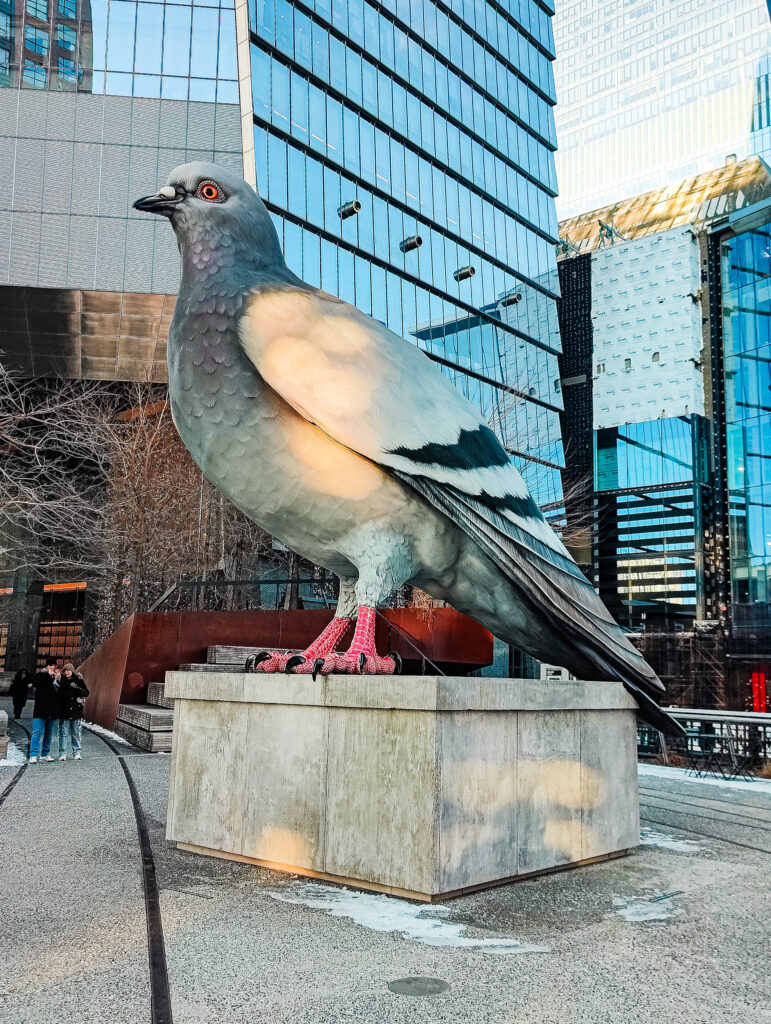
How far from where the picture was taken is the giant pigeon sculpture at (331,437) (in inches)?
192

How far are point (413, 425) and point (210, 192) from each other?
6.23 ft

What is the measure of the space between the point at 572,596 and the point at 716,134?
281 ft

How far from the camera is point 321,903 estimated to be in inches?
172

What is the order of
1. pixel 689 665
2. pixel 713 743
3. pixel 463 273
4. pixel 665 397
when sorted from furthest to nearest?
pixel 665 397
pixel 689 665
pixel 463 273
pixel 713 743

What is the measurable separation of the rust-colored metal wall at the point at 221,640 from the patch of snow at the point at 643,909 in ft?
33.8

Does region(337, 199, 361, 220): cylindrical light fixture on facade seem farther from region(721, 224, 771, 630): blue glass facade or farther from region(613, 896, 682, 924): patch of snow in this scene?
region(613, 896, 682, 924): patch of snow

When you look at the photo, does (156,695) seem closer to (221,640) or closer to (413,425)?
(221,640)

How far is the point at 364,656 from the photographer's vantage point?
16.3 feet

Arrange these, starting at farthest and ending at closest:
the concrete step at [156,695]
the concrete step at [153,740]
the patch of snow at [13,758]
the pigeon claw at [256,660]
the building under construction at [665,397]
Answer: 1. the building under construction at [665,397]
2. the concrete step at [156,695]
3. the concrete step at [153,740]
4. the patch of snow at [13,758]
5. the pigeon claw at [256,660]

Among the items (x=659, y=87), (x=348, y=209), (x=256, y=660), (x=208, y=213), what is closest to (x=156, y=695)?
(x=256, y=660)

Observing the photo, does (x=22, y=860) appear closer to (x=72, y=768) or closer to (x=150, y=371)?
(x=72, y=768)

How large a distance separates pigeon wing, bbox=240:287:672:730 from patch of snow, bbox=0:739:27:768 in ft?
29.4

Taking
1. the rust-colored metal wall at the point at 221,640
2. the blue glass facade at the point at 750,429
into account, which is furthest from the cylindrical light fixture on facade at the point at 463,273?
the rust-colored metal wall at the point at 221,640

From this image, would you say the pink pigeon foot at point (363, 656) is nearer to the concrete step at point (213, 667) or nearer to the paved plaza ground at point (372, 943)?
the paved plaza ground at point (372, 943)
